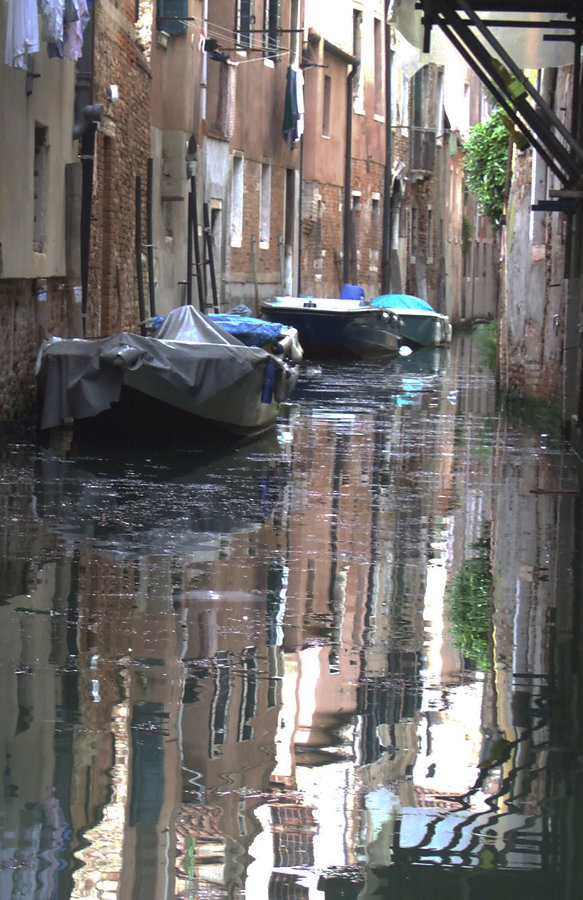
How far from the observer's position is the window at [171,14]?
77.8 ft

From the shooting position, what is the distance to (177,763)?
466cm

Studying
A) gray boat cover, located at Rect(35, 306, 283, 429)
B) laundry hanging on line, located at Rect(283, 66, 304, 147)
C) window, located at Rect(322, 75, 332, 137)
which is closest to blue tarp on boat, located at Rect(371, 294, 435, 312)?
window, located at Rect(322, 75, 332, 137)

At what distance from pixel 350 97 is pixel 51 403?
2515 cm

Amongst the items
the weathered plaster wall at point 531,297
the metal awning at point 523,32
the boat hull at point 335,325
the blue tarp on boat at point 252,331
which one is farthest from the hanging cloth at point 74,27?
the boat hull at point 335,325

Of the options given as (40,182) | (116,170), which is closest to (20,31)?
(40,182)

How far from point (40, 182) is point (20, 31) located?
347cm

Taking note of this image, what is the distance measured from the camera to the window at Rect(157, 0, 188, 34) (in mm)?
23703

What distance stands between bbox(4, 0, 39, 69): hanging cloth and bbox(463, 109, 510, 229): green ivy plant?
1687 centimetres

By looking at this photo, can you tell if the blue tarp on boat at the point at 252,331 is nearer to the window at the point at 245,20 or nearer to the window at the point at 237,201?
the window at the point at 237,201

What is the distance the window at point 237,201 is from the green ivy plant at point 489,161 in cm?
444

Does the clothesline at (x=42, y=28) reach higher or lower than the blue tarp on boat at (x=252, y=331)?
higher

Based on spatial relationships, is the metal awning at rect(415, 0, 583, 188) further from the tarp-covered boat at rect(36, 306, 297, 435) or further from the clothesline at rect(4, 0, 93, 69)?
the tarp-covered boat at rect(36, 306, 297, 435)

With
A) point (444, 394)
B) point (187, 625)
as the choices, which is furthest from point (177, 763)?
point (444, 394)

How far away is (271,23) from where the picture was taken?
102 feet
